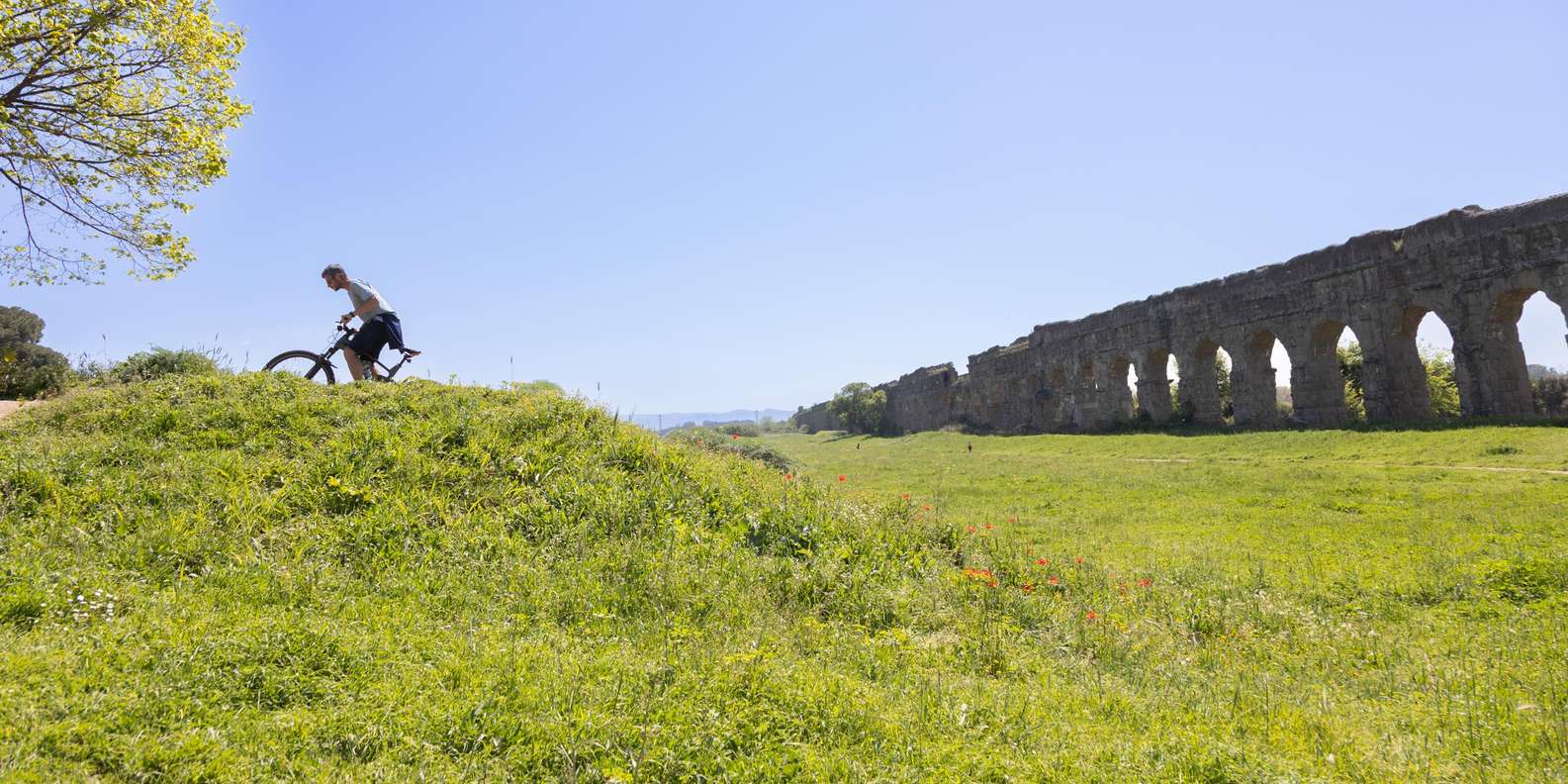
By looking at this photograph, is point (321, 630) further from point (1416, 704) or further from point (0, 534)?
point (1416, 704)

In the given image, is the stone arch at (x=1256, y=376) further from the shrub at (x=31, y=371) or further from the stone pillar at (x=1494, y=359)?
the shrub at (x=31, y=371)

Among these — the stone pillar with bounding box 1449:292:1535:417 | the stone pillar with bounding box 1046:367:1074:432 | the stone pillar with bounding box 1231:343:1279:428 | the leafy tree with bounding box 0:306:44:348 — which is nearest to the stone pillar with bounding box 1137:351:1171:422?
the stone pillar with bounding box 1231:343:1279:428

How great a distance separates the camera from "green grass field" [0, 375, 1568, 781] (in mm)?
3391

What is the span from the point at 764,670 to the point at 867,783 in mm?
1094

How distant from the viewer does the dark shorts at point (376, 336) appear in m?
9.91

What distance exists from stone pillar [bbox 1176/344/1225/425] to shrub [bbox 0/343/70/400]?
32970mm

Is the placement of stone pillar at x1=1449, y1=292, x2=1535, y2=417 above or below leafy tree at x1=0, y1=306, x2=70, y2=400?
below

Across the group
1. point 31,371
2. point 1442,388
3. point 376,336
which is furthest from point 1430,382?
point 31,371

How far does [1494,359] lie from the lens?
18.2 meters

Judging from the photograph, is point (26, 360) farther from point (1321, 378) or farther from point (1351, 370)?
point (1351, 370)

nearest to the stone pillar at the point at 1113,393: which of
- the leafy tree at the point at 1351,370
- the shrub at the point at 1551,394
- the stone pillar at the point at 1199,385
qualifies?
the stone pillar at the point at 1199,385

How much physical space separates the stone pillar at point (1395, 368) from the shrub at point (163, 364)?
28.0 m

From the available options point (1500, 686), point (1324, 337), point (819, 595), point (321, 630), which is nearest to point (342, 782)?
point (321, 630)

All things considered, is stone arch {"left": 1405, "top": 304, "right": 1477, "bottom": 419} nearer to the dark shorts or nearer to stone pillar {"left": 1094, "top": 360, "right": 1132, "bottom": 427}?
stone pillar {"left": 1094, "top": 360, "right": 1132, "bottom": 427}
